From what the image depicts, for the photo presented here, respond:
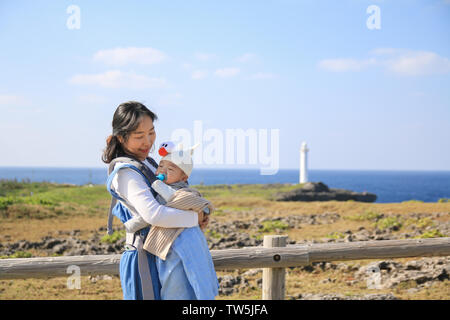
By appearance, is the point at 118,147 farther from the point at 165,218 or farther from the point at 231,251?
the point at 231,251

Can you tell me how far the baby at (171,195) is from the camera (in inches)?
89.7

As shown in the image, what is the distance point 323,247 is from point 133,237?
2.22 m

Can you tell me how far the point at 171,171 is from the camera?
2.38m

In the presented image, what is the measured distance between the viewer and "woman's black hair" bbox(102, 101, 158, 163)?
242cm

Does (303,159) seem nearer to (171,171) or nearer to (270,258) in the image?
(270,258)

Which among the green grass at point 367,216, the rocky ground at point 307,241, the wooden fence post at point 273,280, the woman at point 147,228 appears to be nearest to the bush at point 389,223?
the rocky ground at point 307,241

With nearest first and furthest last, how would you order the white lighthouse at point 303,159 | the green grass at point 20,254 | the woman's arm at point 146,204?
the woman's arm at point 146,204, the green grass at point 20,254, the white lighthouse at point 303,159

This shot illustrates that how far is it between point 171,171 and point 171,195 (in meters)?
0.15

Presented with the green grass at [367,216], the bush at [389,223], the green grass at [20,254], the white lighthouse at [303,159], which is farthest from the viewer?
the white lighthouse at [303,159]

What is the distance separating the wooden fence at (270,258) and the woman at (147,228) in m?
1.28

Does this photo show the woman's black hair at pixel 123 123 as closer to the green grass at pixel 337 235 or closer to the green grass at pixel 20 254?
the green grass at pixel 20 254

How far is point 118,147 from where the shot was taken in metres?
2.54

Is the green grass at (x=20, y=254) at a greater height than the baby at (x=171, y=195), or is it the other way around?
the baby at (x=171, y=195)
